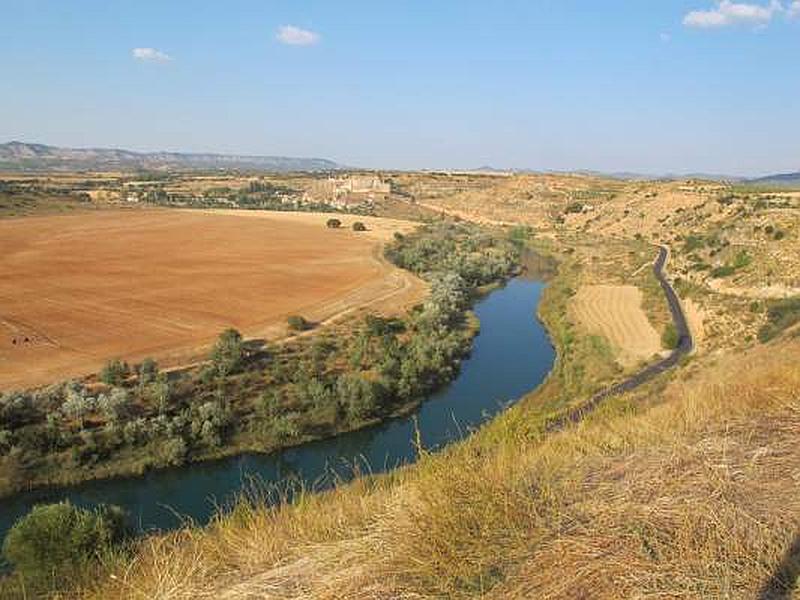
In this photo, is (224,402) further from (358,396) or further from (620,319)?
(620,319)

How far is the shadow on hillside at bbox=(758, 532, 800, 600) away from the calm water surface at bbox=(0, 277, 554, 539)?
930 cm

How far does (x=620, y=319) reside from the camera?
140 ft

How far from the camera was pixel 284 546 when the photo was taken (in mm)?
5477

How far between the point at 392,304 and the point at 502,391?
16996 mm

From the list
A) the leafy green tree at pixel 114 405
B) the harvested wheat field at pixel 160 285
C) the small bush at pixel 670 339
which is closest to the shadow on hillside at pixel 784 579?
the leafy green tree at pixel 114 405

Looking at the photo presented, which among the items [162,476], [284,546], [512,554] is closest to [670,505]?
[512,554]

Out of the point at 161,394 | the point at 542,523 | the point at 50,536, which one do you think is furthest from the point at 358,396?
the point at 542,523

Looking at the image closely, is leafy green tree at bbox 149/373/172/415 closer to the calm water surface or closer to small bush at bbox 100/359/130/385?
small bush at bbox 100/359/130/385

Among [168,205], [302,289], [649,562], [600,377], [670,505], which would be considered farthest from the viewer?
[168,205]

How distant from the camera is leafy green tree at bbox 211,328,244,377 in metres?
32.3

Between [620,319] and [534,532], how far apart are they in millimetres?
40299

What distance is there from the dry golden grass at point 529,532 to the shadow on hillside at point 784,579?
0.04 meters

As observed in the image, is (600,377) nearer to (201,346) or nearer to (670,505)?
(201,346)

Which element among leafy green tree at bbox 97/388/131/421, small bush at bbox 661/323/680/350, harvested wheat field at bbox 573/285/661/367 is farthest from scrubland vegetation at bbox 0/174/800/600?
harvested wheat field at bbox 573/285/661/367
